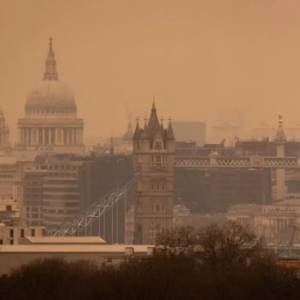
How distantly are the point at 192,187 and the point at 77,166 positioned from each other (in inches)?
136

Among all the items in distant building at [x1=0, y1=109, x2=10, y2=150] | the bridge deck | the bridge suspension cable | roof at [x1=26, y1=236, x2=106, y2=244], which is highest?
distant building at [x1=0, y1=109, x2=10, y2=150]

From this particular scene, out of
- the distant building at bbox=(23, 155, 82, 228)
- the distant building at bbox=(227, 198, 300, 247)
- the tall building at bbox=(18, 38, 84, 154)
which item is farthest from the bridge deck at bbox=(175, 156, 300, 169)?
the tall building at bbox=(18, 38, 84, 154)

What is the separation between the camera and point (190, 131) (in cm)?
12694

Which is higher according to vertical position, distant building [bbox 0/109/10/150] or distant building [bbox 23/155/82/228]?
distant building [bbox 0/109/10/150]

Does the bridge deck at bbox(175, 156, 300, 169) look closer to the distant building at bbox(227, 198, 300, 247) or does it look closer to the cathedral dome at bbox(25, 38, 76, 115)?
the distant building at bbox(227, 198, 300, 247)

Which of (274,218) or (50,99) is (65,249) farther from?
(50,99)

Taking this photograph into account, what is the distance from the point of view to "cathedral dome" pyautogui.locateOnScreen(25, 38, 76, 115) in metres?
129

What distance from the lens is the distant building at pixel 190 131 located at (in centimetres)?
12503

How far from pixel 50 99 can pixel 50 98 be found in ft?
0.42

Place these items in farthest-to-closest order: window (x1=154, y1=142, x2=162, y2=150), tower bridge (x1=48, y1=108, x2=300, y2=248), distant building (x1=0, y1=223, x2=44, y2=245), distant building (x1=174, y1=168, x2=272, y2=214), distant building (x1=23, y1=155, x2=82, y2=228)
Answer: distant building (x1=174, y1=168, x2=272, y2=214)
distant building (x1=23, y1=155, x2=82, y2=228)
window (x1=154, y1=142, x2=162, y2=150)
tower bridge (x1=48, y1=108, x2=300, y2=248)
distant building (x1=0, y1=223, x2=44, y2=245)

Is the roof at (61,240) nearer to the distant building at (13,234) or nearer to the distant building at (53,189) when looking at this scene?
the distant building at (13,234)

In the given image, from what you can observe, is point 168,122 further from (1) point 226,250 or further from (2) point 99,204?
(1) point 226,250

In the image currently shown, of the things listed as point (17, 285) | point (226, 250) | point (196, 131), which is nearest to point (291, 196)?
point (196, 131)

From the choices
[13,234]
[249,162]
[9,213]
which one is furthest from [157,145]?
[13,234]
